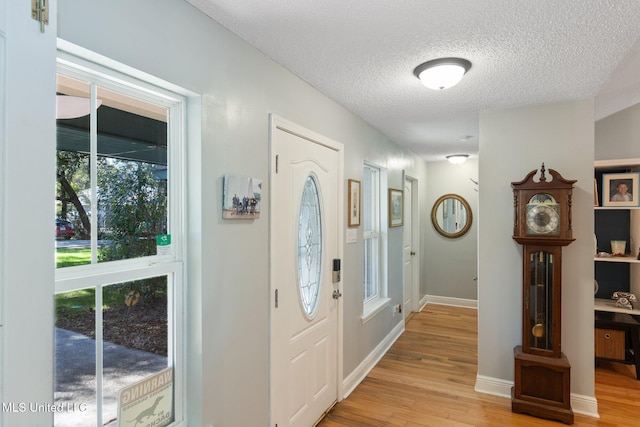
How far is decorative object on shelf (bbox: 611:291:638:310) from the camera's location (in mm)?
3473

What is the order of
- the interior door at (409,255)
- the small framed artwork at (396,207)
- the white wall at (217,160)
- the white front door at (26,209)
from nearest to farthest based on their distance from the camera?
the white front door at (26,209), the white wall at (217,160), the small framed artwork at (396,207), the interior door at (409,255)

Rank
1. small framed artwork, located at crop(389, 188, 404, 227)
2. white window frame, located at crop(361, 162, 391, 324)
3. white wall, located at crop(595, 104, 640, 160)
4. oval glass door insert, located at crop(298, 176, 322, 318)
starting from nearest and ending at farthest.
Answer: oval glass door insert, located at crop(298, 176, 322, 318), white wall, located at crop(595, 104, 640, 160), white window frame, located at crop(361, 162, 391, 324), small framed artwork, located at crop(389, 188, 404, 227)

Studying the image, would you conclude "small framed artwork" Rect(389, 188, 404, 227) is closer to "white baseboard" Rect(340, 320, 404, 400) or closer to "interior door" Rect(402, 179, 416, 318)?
"interior door" Rect(402, 179, 416, 318)

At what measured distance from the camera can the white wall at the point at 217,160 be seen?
1.24 metres

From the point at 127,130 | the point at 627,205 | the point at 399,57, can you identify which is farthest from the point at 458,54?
the point at 627,205

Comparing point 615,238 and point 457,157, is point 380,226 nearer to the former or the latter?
point 457,157

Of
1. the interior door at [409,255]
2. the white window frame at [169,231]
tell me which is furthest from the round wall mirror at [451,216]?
the white window frame at [169,231]

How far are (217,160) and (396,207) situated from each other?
3044 mm

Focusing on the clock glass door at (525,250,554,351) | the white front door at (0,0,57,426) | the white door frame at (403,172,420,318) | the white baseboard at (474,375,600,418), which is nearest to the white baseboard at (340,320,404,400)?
the white baseboard at (474,375,600,418)

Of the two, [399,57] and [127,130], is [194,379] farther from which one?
[399,57]

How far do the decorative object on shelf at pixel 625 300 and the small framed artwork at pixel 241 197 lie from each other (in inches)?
149

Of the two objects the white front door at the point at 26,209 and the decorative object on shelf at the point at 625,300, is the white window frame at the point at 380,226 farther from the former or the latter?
the white front door at the point at 26,209

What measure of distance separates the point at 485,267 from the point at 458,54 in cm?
184

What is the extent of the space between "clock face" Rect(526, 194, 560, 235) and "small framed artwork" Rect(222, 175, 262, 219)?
83.0 inches
